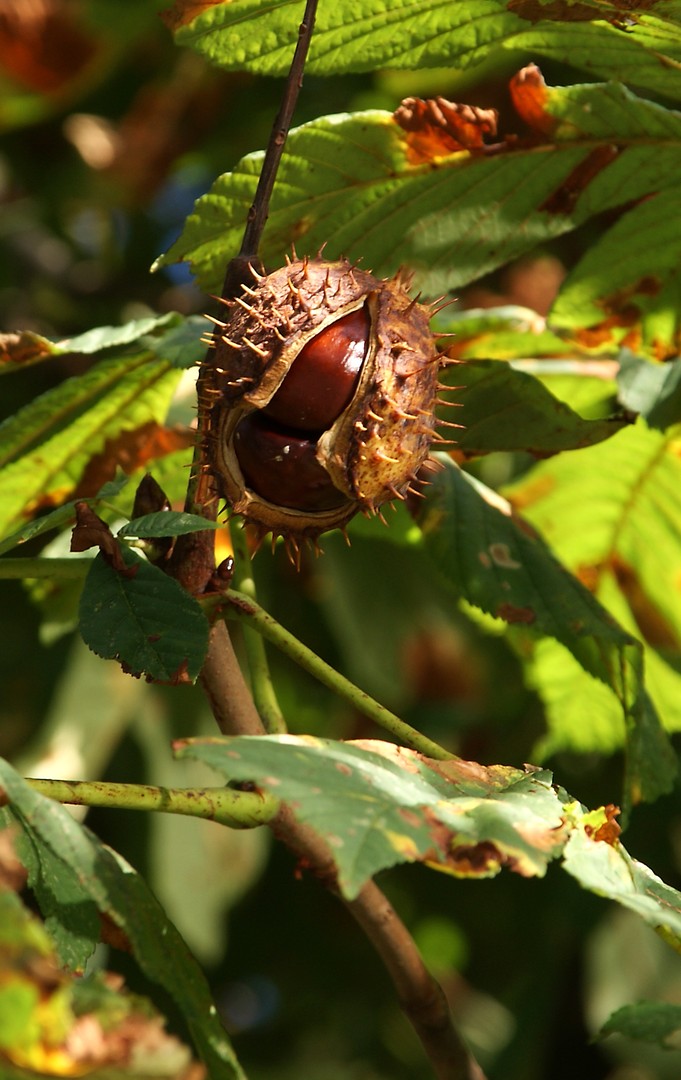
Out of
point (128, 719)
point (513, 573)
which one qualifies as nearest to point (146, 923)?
point (513, 573)

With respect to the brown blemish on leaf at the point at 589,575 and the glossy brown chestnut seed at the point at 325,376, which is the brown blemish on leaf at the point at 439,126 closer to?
the glossy brown chestnut seed at the point at 325,376

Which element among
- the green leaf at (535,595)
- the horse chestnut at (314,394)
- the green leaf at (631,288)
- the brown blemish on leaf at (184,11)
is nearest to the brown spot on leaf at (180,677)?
the horse chestnut at (314,394)

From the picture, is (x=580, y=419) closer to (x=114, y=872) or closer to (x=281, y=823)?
(x=281, y=823)

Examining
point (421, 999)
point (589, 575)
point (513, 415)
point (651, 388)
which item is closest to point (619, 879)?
point (421, 999)

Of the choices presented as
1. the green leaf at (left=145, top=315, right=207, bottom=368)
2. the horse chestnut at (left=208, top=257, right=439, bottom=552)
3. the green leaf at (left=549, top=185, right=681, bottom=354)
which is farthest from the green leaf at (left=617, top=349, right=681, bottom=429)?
the green leaf at (left=145, top=315, right=207, bottom=368)

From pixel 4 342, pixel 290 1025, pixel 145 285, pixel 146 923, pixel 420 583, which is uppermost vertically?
pixel 4 342

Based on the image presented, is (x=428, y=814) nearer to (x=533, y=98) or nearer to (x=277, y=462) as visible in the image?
(x=277, y=462)
